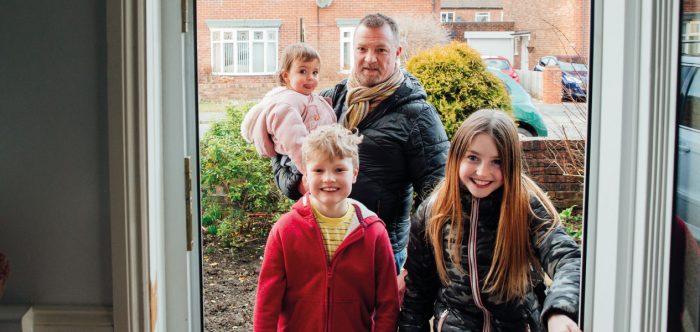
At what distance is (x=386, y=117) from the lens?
2.05 metres

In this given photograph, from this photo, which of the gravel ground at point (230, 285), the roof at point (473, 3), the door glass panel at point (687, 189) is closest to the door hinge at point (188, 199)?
the gravel ground at point (230, 285)

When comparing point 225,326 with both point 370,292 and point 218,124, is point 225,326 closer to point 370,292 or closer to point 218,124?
point 370,292

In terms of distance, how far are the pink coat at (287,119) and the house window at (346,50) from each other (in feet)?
0.40

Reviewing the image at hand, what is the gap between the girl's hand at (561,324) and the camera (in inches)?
75.5

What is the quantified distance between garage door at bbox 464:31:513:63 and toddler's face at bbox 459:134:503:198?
0.27 meters

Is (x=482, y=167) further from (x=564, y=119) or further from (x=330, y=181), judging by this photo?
(x=330, y=181)

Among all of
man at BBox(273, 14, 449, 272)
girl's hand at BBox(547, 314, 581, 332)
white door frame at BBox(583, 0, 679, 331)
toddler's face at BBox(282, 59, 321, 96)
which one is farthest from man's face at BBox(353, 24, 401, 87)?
girl's hand at BBox(547, 314, 581, 332)

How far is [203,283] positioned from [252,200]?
12.5 inches

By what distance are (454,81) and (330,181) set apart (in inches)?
18.8

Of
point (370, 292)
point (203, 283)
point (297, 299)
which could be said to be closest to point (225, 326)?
point (203, 283)

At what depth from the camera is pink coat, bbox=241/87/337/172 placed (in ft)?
6.70

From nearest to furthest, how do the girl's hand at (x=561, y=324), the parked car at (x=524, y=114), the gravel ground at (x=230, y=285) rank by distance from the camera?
the girl's hand at (x=561, y=324), the parked car at (x=524, y=114), the gravel ground at (x=230, y=285)

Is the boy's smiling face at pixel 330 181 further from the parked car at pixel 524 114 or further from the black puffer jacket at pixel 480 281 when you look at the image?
the parked car at pixel 524 114

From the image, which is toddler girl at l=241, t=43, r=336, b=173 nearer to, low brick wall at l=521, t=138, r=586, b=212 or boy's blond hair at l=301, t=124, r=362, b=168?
boy's blond hair at l=301, t=124, r=362, b=168
